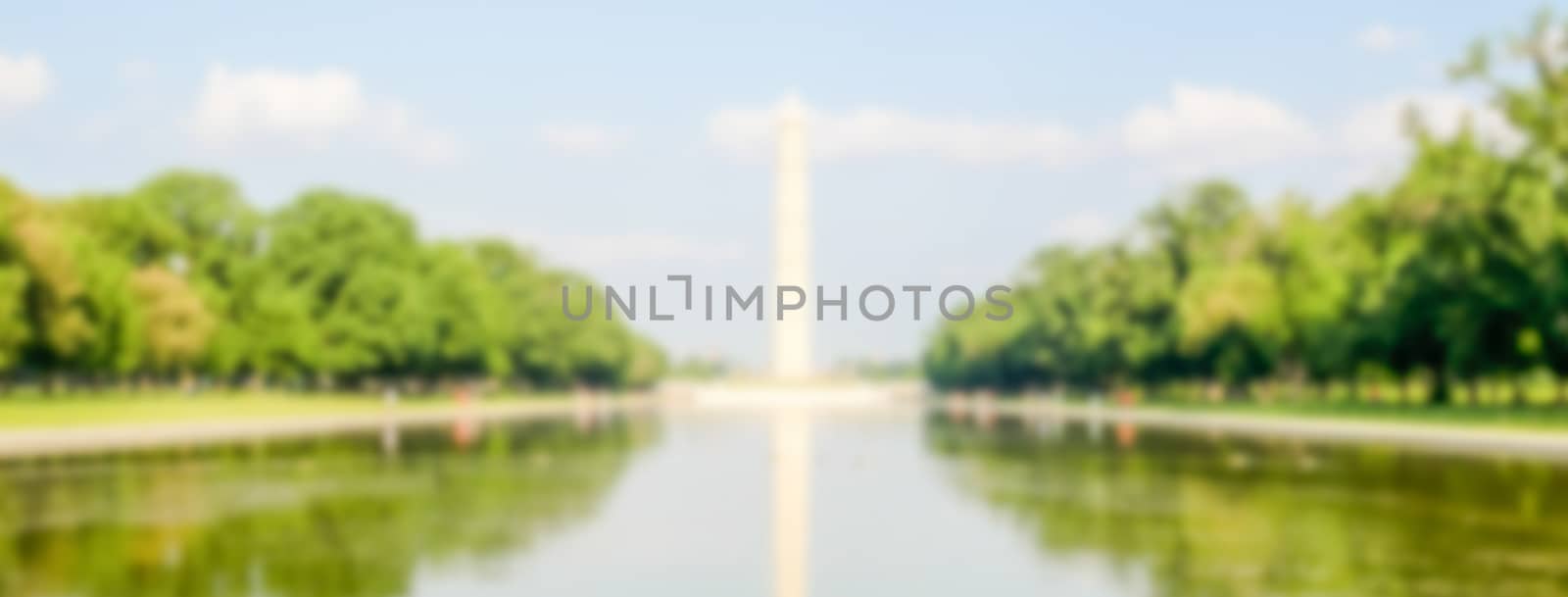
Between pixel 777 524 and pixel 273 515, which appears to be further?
pixel 273 515

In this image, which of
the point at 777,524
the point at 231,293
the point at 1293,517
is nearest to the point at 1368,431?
the point at 1293,517

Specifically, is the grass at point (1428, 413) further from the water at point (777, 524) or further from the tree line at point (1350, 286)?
the water at point (777, 524)

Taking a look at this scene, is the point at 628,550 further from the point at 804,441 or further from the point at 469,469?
the point at 804,441

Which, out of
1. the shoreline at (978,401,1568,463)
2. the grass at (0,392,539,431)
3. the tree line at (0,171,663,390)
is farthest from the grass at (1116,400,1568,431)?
the tree line at (0,171,663,390)

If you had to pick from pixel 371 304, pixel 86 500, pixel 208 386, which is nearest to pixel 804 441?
pixel 86 500

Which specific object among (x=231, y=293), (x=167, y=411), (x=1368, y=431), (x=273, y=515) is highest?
(x=231, y=293)

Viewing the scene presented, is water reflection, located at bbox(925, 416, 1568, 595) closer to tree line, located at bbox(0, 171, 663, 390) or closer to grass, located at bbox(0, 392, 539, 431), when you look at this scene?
grass, located at bbox(0, 392, 539, 431)

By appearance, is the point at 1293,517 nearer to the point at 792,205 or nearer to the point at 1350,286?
the point at 1350,286
